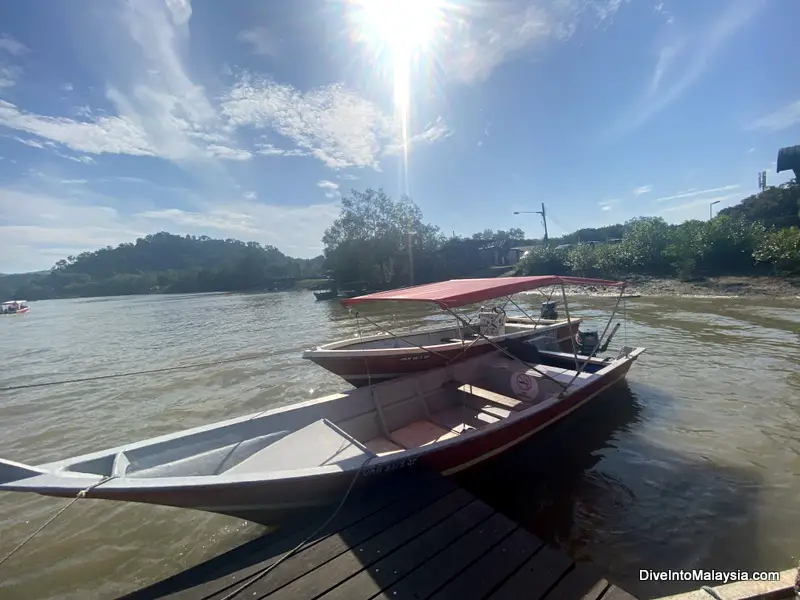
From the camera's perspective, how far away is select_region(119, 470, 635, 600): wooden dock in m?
2.64

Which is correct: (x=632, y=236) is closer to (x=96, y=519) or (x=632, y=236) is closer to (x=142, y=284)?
(x=96, y=519)

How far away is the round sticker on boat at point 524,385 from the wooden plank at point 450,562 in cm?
326

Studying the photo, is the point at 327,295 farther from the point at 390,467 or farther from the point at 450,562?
the point at 450,562

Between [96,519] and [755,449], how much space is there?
31.9ft

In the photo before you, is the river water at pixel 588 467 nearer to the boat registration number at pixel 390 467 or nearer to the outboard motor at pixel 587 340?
the outboard motor at pixel 587 340

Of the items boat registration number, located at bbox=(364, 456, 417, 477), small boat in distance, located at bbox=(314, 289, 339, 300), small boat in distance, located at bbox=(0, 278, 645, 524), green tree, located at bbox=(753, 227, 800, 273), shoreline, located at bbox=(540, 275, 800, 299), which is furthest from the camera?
small boat in distance, located at bbox=(314, 289, 339, 300)

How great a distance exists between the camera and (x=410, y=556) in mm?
2984

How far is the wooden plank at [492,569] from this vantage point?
262 cm

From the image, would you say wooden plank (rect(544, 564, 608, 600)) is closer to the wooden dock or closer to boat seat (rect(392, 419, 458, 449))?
A: the wooden dock

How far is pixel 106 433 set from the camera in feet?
24.8

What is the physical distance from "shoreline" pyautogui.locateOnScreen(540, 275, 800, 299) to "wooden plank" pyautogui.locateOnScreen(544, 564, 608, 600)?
25.5 meters

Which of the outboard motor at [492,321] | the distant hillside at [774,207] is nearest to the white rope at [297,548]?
the outboard motor at [492,321]

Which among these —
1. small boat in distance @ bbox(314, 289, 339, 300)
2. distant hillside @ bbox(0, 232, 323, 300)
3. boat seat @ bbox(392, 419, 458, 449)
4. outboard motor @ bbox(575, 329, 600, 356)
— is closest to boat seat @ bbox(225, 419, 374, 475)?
boat seat @ bbox(392, 419, 458, 449)

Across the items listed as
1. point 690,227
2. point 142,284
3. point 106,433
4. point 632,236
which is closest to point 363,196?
point 632,236
